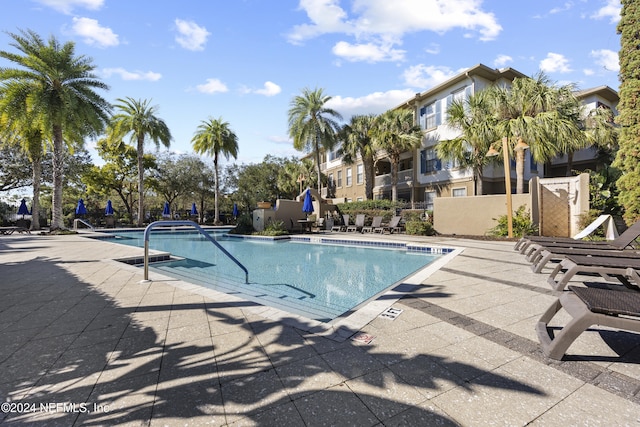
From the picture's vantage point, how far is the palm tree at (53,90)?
14859mm

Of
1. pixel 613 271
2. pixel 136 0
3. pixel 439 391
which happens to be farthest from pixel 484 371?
pixel 136 0

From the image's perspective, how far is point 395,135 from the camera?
68.8 ft

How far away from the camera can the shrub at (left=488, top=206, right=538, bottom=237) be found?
468 inches

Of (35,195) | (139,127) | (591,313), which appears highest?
(139,127)

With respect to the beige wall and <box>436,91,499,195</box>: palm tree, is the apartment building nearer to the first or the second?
<box>436,91,499,195</box>: palm tree

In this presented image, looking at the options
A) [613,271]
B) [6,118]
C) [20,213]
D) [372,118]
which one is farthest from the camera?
[372,118]

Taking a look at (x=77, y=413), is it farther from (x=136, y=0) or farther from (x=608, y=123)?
(x=608, y=123)

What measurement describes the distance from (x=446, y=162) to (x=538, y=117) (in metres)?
7.96

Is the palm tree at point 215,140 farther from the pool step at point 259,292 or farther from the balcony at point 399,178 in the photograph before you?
the pool step at point 259,292

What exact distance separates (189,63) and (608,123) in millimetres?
22789

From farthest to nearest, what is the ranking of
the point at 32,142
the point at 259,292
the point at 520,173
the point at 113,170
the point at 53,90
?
the point at 113,170, the point at 32,142, the point at 53,90, the point at 520,173, the point at 259,292

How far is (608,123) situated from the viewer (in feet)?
55.5

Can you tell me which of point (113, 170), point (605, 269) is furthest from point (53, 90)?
point (605, 269)

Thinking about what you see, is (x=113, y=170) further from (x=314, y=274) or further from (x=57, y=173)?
(x=314, y=274)
